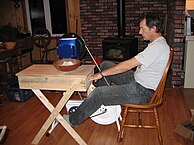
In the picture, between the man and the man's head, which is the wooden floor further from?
the man's head

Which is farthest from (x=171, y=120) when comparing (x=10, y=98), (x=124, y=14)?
(x=124, y=14)

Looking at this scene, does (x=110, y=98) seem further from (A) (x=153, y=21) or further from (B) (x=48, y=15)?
(B) (x=48, y=15)

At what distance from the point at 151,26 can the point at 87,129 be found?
126 cm

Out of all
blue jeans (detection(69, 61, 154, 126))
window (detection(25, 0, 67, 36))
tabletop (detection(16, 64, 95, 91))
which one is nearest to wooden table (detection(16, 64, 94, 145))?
tabletop (detection(16, 64, 95, 91))

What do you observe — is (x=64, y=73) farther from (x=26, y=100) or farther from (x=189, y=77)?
(x=189, y=77)

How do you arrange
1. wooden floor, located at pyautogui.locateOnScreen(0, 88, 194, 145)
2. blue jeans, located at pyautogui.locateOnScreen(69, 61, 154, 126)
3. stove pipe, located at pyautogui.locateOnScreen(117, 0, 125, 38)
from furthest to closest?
1. stove pipe, located at pyautogui.locateOnScreen(117, 0, 125, 38)
2. wooden floor, located at pyautogui.locateOnScreen(0, 88, 194, 145)
3. blue jeans, located at pyautogui.locateOnScreen(69, 61, 154, 126)

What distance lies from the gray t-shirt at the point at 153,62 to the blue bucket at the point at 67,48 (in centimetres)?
57

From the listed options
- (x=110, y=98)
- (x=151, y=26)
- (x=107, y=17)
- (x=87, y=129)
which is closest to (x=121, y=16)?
(x=107, y=17)

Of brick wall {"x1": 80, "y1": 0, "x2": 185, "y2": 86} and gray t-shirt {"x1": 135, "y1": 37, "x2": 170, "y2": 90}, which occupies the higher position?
brick wall {"x1": 80, "y1": 0, "x2": 185, "y2": 86}

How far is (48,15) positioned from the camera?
554cm

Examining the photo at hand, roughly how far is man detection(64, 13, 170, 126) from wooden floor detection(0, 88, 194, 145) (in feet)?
1.22

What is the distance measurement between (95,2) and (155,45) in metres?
3.28

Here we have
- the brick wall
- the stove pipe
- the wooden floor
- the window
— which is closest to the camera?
the wooden floor

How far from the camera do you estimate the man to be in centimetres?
193
